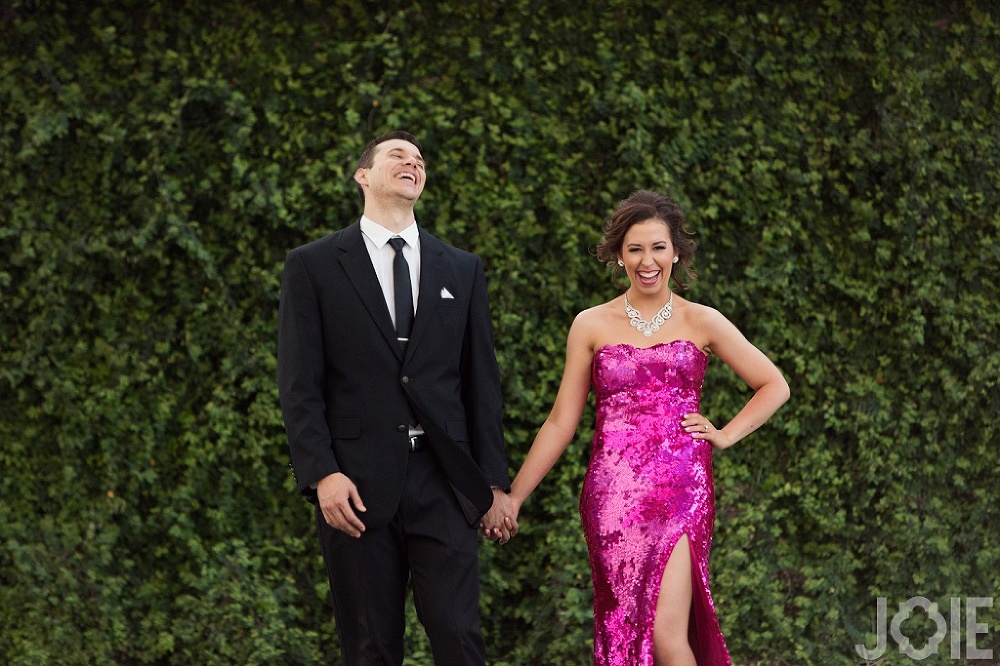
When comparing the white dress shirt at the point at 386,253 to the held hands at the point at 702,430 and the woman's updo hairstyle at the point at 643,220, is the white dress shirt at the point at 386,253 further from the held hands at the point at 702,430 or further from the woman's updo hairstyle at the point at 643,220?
the held hands at the point at 702,430

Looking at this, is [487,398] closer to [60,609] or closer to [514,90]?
[514,90]

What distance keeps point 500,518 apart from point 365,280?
2.94ft

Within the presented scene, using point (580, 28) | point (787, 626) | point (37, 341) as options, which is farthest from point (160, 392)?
point (787, 626)

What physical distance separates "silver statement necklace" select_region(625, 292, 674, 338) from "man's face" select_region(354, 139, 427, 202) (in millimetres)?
864

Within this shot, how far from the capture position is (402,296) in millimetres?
3373

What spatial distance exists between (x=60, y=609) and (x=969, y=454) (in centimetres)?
453

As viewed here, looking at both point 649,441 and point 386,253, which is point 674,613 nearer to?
point 649,441

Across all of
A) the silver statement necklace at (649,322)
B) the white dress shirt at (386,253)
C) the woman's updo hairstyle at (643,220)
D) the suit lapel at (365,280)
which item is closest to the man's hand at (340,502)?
the suit lapel at (365,280)

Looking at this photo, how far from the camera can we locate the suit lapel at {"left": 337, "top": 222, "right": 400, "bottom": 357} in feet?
10.9

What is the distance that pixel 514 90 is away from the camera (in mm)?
5152

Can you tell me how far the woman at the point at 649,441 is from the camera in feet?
11.5
